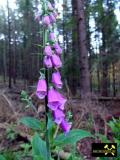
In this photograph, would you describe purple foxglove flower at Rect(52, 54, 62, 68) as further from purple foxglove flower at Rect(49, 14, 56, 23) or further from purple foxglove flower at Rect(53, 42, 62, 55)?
purple foxglove flower at Rect(49, 14, 56, 23)

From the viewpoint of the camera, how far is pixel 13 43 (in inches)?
2662

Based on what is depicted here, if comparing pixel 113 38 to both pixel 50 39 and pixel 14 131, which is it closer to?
pixel 14 131

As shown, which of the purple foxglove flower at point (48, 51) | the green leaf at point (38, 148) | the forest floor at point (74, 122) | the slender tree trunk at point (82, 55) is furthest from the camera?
the slender tree trunk at point (82, 55)

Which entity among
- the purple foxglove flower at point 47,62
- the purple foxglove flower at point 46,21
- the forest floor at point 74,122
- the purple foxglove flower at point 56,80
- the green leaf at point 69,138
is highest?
the purple foxglove flower at point 46,21

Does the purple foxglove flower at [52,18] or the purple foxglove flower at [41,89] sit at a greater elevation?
the purple foxglove flower at [52,18]

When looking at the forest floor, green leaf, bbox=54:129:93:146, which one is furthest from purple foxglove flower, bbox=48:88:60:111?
the forest floor

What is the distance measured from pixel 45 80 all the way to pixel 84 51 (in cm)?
1225

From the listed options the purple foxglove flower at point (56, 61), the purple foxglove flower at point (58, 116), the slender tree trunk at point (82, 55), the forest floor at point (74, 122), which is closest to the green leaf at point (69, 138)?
the purple foxglove flower at point (58, 116)

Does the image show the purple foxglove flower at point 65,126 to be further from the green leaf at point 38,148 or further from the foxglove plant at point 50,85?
the green leaf at point 38,148

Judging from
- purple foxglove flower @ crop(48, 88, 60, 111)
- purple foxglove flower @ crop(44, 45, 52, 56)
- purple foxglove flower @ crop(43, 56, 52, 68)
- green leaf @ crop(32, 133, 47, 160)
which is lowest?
green leaf @ crop(32, 133, 47, 160)

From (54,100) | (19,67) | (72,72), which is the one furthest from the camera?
(19,67)

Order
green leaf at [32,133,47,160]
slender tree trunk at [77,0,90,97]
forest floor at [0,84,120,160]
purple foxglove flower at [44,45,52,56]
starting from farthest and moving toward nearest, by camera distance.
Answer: slender tree trunk at [77,0,90,97] < forest floor at [0,84,120,160] < green leaf at [32,133,47,160] < purple foxglove flower at [44,45,52,56]

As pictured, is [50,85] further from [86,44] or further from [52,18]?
[86,44]

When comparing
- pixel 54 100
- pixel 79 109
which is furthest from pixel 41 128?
pixel 79 109
